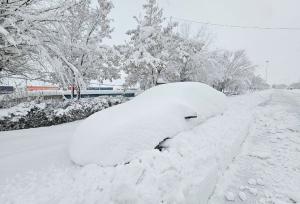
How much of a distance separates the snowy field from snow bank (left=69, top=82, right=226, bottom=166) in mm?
202

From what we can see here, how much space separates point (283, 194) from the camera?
11.1 feet

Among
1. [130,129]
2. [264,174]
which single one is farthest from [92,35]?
[264,174]

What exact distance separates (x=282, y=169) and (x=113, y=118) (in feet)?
10.5

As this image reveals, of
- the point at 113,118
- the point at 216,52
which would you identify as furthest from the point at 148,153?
the point at 216,52

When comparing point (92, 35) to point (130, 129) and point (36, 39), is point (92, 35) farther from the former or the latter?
point (130, 129)

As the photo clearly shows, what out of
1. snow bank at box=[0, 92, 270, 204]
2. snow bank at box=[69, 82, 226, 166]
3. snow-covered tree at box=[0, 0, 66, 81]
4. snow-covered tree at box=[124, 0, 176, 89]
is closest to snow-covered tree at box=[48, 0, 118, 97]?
snow-covered tree at box=[124, 0, 176, 89]

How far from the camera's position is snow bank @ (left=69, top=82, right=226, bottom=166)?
380 centimetres

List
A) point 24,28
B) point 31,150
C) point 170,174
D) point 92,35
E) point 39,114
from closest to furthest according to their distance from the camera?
point 170,174, point 31,150, point 24,28, point 39,114, point 92,35

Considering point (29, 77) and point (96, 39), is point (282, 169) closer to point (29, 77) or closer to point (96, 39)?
point (29, 77)

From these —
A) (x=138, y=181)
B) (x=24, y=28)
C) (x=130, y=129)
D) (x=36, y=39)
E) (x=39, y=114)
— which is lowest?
(x=138, y=181)

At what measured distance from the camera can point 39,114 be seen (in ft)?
25.9

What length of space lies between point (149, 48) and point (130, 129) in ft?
41.2

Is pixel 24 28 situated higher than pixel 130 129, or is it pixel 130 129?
pixel 24 28

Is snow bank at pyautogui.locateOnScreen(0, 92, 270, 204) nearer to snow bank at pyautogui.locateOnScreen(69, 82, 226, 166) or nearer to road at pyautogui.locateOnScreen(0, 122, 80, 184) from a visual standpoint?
snow bank at pyautogui.locateOnScreen(69, 82, 226, 166)
